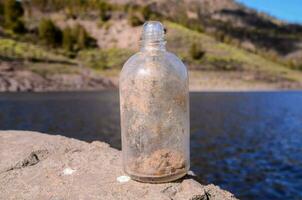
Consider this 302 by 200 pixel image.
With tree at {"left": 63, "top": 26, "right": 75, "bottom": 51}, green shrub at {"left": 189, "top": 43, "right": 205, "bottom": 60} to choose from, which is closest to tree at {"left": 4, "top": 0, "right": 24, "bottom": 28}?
tree at {"left": 63, "top": 26, "right": 75, "bottom": 51}

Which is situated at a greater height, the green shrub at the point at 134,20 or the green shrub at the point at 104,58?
the green shrub at the point at 134,20

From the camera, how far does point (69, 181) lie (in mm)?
4426

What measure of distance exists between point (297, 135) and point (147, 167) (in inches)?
1021

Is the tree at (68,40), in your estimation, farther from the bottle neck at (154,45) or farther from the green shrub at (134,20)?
the bottle neck at (154,45)

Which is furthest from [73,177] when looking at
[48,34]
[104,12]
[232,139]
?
[104,12]

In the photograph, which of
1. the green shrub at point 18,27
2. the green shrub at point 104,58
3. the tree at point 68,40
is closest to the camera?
the green shrub at point 104,58

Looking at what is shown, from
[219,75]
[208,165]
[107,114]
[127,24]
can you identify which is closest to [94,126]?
[107,114]

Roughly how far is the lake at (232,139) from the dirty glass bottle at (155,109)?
9.66 m

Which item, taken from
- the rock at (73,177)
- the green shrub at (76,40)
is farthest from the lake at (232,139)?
the green shrub at (76,40)

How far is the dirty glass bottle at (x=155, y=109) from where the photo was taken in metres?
4.09

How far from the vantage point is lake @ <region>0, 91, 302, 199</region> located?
14931 millimetres

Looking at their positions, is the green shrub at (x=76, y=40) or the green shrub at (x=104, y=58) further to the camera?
the green shrub at (x=76, y=40)

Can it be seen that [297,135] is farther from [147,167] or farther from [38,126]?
[147,167]

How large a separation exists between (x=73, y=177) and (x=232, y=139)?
22318mm
